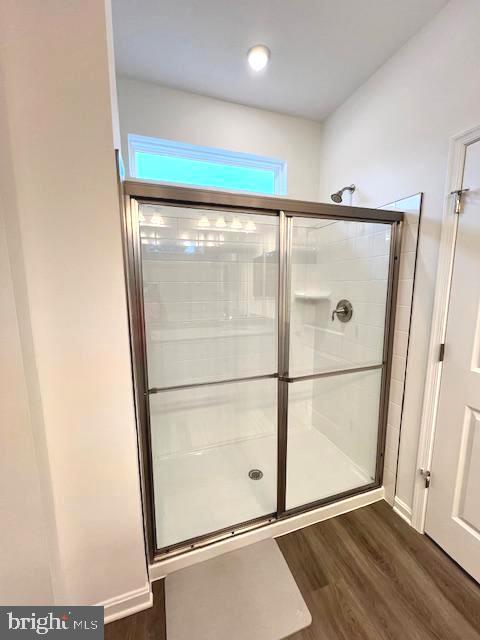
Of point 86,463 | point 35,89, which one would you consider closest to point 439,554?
point 86,463

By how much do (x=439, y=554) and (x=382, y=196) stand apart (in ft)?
6.72

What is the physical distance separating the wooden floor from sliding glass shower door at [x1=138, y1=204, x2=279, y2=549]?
1.03ft

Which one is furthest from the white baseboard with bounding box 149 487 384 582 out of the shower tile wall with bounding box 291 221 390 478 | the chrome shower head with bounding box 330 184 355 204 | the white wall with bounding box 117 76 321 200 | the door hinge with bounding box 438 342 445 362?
the white wall with bounding box 117 76 321 200

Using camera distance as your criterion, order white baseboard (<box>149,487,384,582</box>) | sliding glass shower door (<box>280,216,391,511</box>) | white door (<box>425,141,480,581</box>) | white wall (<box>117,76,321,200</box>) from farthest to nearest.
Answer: white wall (<box>117,76,321,200</box>), sliding glass shower door (<box>280,216,391,511</box>), white baseboard (<box>149,487,384,582</box>), white door (<box>425,141,480,581</box>)

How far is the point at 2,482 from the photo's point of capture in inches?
29.7

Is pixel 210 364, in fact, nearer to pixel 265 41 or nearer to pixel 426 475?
pixel 426 475

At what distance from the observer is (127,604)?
116 cm

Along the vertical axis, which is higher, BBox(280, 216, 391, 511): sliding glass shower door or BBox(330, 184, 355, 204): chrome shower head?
BBox(330, 184, 355, 204): chrome shower head

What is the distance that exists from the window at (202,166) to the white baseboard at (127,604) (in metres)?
2.30

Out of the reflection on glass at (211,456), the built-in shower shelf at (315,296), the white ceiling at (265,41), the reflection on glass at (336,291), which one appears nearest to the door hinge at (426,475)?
the reflection on glass at (336,291)

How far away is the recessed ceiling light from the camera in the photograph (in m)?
1.50

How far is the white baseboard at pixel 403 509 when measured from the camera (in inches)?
62.1

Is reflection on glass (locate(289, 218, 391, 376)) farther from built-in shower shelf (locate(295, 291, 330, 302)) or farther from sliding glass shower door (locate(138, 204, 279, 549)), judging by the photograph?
sliding glass shower door (locate(138, 204, 279, 549))

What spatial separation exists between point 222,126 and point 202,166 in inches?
12.5
